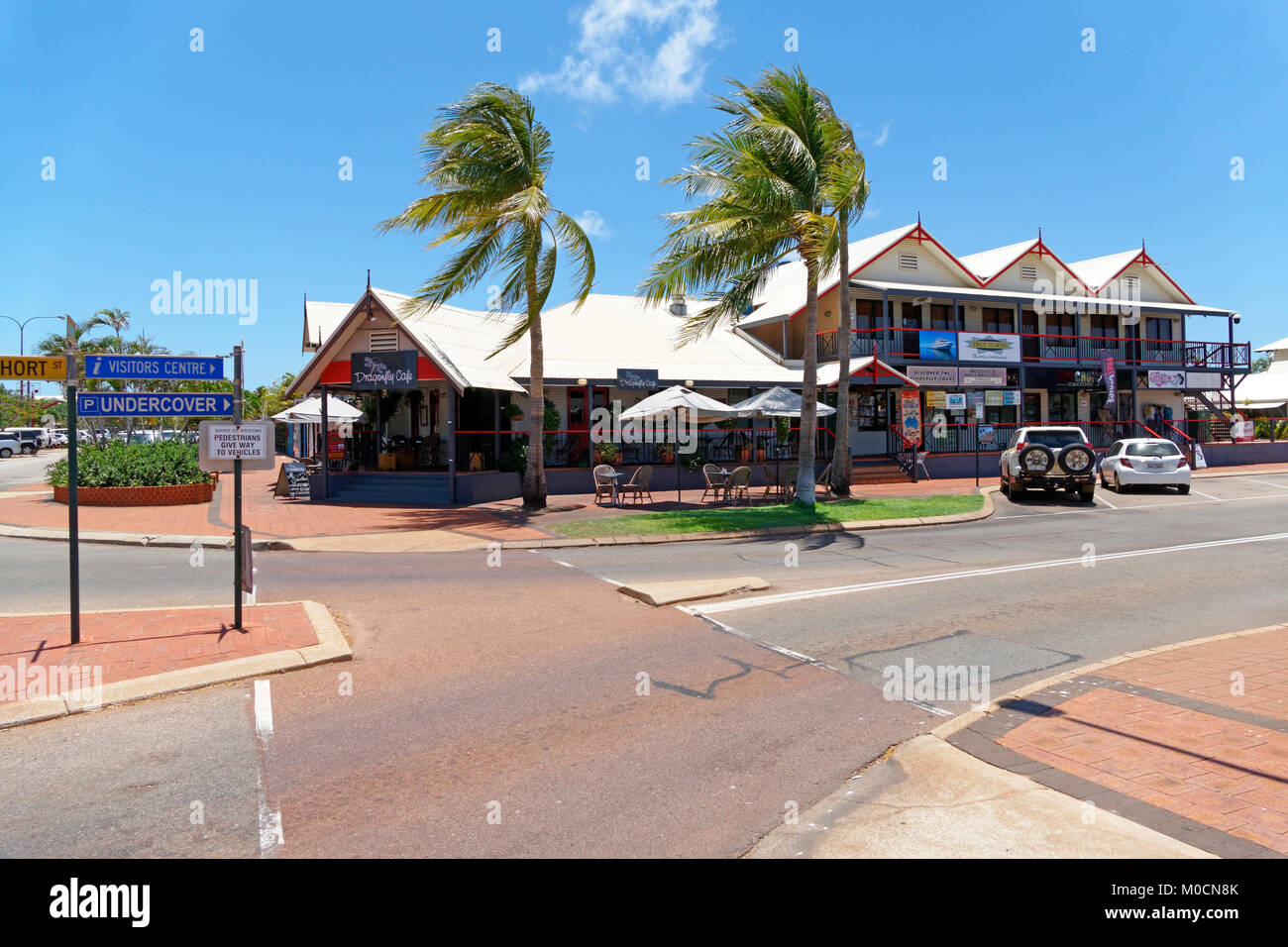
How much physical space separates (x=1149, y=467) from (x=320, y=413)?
2457 cm

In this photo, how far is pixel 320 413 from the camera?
26.5 meters

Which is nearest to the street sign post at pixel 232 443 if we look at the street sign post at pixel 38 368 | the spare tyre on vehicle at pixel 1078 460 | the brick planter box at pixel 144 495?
the street sign post at pixel 38 368

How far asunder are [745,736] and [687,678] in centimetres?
129

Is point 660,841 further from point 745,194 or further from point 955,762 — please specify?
point 745,194

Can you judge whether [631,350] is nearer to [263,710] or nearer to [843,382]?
[843,382]

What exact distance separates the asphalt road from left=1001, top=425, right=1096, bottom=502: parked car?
7.50m

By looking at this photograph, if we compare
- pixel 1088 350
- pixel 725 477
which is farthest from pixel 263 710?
pixel 1088 350

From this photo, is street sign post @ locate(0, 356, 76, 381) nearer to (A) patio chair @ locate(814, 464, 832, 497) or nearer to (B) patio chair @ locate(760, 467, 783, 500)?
(B) patio chair @ locate(760, 467, 783, 500)

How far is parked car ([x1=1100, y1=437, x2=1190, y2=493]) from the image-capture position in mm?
22955

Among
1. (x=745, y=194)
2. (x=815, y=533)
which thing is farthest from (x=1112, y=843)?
(x=745, y=194)

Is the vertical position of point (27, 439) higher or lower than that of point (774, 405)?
higher

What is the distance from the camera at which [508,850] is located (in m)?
3.93

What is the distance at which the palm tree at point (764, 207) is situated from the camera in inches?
729

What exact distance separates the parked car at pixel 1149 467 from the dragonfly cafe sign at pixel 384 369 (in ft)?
64.5
